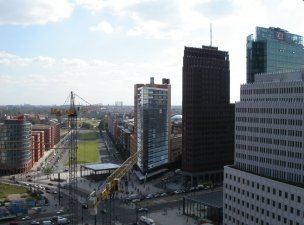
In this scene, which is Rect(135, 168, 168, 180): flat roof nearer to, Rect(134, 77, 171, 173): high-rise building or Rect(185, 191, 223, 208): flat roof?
Rect(134, 77, 171, 173): high-rise building

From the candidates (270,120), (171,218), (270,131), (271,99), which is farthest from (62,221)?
(271,99)

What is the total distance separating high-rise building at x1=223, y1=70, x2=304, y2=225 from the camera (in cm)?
6588

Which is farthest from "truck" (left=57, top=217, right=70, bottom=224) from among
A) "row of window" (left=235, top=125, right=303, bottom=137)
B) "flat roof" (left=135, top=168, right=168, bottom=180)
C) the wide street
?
"flat roof" (left=135, top=168, right=168, bottom=180)

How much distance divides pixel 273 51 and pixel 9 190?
3280 inches

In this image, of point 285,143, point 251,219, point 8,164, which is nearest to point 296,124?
point 285,143

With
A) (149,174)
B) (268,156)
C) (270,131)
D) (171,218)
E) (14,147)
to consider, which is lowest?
(171,218)

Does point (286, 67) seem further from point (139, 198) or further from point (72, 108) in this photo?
point (72, 108)

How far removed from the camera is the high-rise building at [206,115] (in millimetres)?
126312

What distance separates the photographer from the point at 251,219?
7119 centimetres

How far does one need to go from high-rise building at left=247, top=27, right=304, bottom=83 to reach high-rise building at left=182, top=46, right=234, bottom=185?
381 inches

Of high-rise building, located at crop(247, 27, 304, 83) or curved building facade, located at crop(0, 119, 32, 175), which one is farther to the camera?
curved building facade, located at crop(0, 119, 32, 175)

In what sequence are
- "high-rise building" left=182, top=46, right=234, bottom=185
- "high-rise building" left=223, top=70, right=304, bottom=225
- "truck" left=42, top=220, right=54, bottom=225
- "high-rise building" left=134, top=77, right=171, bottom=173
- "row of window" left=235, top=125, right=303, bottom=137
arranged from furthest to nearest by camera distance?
"high-rise building" left=134, top=77, right=171, bottom=173 < "high-rise building" left=182, top=46, right=234, bottom=185 < "truck" left=42, top=220, right=54, bottom=225 < "row of window" left=235, top=125, right=303, bottom=137 < "high-rise building" left=223, top=70, right=304, bottom=225

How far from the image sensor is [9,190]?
11531cm

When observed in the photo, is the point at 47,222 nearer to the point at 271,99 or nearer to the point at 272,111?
the point at 272,111
